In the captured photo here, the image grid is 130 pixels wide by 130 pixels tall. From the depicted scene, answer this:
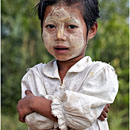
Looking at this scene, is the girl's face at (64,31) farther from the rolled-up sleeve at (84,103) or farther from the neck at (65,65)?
the rolled-up sleeve at (84,103)

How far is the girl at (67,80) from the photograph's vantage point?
1.74 metres

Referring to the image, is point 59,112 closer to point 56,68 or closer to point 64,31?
point 56,68

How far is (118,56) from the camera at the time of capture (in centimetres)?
669

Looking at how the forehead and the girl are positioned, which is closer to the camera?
the girl

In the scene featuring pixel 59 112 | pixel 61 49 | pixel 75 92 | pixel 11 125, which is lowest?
pixel 11 125

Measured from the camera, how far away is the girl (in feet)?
5.72

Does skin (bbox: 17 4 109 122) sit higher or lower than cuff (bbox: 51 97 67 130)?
higher

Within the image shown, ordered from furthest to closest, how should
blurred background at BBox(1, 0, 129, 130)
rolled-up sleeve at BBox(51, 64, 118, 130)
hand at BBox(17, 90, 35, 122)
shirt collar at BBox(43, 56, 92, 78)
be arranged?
blurred background at BBox(1, 0, 129, 130) → shirt collar at BBox(43, 56, 92, 78) → hand at BBox(17, 90, 35, 122) → rolled-up sleeve at BBox(51, 64, 118, 130)

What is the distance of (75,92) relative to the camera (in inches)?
69.4

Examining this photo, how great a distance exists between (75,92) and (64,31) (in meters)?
0.40

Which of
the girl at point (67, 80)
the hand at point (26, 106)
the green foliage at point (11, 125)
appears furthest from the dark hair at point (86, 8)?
the green foliage at point (11, 125)

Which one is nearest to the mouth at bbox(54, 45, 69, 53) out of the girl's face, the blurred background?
the girl's face

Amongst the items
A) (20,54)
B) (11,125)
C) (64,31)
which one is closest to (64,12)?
(64,31)

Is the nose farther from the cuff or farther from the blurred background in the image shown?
the blurred background
